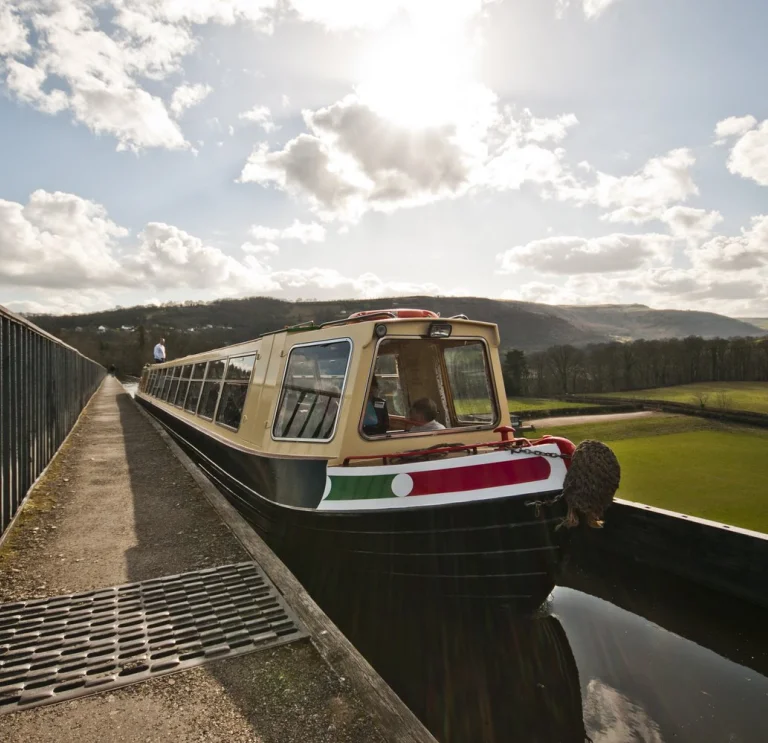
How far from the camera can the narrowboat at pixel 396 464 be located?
4047mm

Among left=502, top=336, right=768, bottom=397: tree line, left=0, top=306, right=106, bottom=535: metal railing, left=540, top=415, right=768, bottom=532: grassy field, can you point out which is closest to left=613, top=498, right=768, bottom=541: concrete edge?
left=540, top=415, right=768, bottom=532: grassy field

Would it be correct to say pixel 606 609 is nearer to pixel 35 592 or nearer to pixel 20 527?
pixel 35 592

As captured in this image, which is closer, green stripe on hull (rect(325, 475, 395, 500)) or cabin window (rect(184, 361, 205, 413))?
green stripe on hull (rect(325, 475, 395, 500))

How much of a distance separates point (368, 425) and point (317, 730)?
2838 mm

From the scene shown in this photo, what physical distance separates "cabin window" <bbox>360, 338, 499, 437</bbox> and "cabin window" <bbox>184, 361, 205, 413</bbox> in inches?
211

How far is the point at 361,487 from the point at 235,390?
3871 millimetres

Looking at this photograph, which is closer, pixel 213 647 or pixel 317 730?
pixel 317 730

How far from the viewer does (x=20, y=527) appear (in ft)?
18.8

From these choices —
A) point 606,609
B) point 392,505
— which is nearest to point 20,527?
point 392,505

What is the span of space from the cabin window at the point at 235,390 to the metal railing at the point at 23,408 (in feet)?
8.14

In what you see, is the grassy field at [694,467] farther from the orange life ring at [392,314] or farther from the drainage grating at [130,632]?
the drainage grating at [130,632]

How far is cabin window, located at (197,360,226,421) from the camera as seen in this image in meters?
8.72

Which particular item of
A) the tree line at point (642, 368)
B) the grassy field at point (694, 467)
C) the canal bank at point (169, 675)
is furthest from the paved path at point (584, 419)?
the canal bank at point (169, 675)

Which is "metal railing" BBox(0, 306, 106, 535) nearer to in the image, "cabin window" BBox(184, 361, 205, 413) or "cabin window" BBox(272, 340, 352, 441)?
"cabin window" BBox(184, 361, 205, 413)
